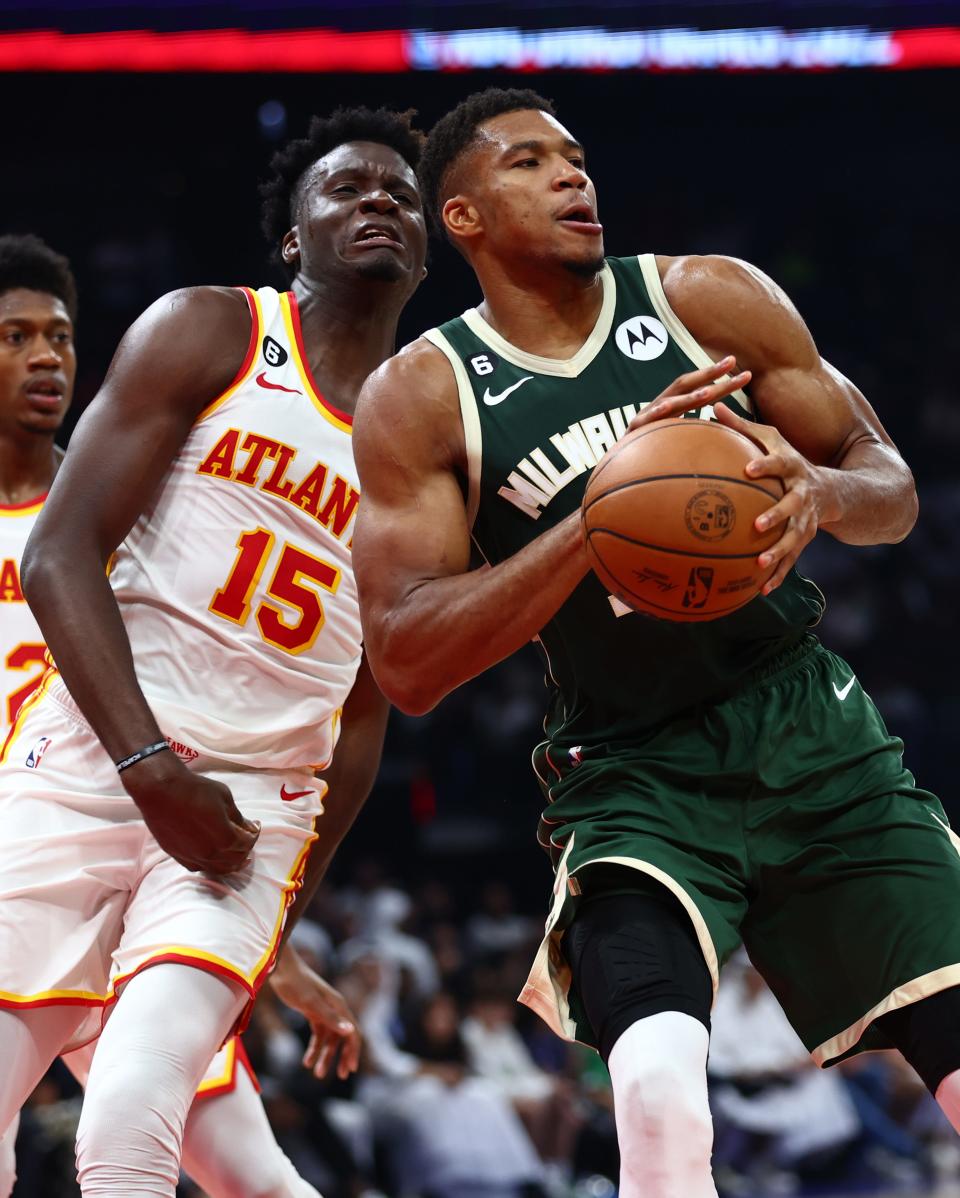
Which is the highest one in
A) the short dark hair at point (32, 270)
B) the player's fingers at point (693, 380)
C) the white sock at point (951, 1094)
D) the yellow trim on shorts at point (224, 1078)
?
the short dark hair at point (32, 270)

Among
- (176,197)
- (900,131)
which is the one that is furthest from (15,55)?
(900,131)

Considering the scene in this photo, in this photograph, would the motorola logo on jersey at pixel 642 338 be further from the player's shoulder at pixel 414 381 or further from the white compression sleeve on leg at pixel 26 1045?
the white compression sleeve on leg at pixel 26 1045

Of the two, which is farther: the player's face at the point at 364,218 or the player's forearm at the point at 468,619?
the player's face at the point at 364,218

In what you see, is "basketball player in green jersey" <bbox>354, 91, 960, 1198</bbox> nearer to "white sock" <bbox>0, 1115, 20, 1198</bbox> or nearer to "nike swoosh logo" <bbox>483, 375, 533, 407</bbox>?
"nike swoosh logo" <bbox>483, 375, 533, 407</bbox>

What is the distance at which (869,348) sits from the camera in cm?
1357

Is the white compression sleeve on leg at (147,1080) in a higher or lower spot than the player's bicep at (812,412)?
lower

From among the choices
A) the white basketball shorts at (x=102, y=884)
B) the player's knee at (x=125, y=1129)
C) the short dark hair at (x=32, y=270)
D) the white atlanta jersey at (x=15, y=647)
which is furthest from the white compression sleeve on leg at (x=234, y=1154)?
the short dark hair at (x=32, y=270)

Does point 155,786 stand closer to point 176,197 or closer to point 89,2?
point 89,2

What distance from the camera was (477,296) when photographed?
42.4 ft

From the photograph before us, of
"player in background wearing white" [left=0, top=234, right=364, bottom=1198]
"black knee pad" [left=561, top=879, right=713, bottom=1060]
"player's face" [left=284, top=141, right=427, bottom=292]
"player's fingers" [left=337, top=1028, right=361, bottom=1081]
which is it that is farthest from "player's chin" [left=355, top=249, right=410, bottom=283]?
"player's fingers" [left=337, top=1028, right=361, bottom=1081]

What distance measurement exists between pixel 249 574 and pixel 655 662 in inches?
39.1

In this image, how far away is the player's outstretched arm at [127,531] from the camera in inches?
124

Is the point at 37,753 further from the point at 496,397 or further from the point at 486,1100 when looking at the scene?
the point at 486,1100

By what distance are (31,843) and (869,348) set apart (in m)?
11.5
